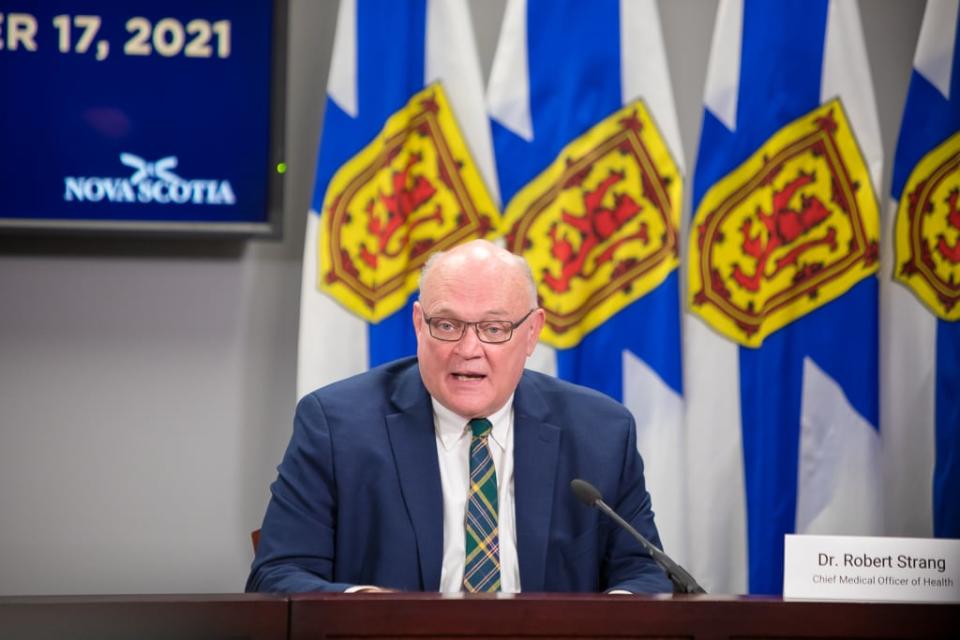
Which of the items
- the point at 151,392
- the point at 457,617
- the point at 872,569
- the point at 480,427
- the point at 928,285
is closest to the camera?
the point at 457,617

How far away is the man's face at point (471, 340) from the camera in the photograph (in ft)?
7.98

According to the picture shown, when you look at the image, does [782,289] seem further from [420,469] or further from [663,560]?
[663,560]

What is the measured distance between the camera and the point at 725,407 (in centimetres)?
372

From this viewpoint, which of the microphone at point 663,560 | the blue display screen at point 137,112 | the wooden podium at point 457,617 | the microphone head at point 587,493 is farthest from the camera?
the blue display screen at point 137,112

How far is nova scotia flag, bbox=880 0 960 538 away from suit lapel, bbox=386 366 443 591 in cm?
182

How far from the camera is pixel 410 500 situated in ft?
7.84

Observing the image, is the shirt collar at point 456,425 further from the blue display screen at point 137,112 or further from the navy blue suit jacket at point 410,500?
the blue display screen at point 137,112

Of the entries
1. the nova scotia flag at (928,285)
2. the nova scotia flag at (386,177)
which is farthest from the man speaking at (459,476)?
the nova scotia flag at (928,285)

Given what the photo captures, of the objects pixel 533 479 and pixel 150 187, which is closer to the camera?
pixel 533 479

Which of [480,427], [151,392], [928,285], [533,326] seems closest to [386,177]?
[151,392]

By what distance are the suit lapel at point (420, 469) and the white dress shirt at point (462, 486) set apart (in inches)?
1.1

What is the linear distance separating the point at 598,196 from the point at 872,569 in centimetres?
199

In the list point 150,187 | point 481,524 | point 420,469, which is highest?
point 150,187

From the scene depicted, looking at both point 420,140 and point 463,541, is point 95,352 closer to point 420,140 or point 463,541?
point 420,140
